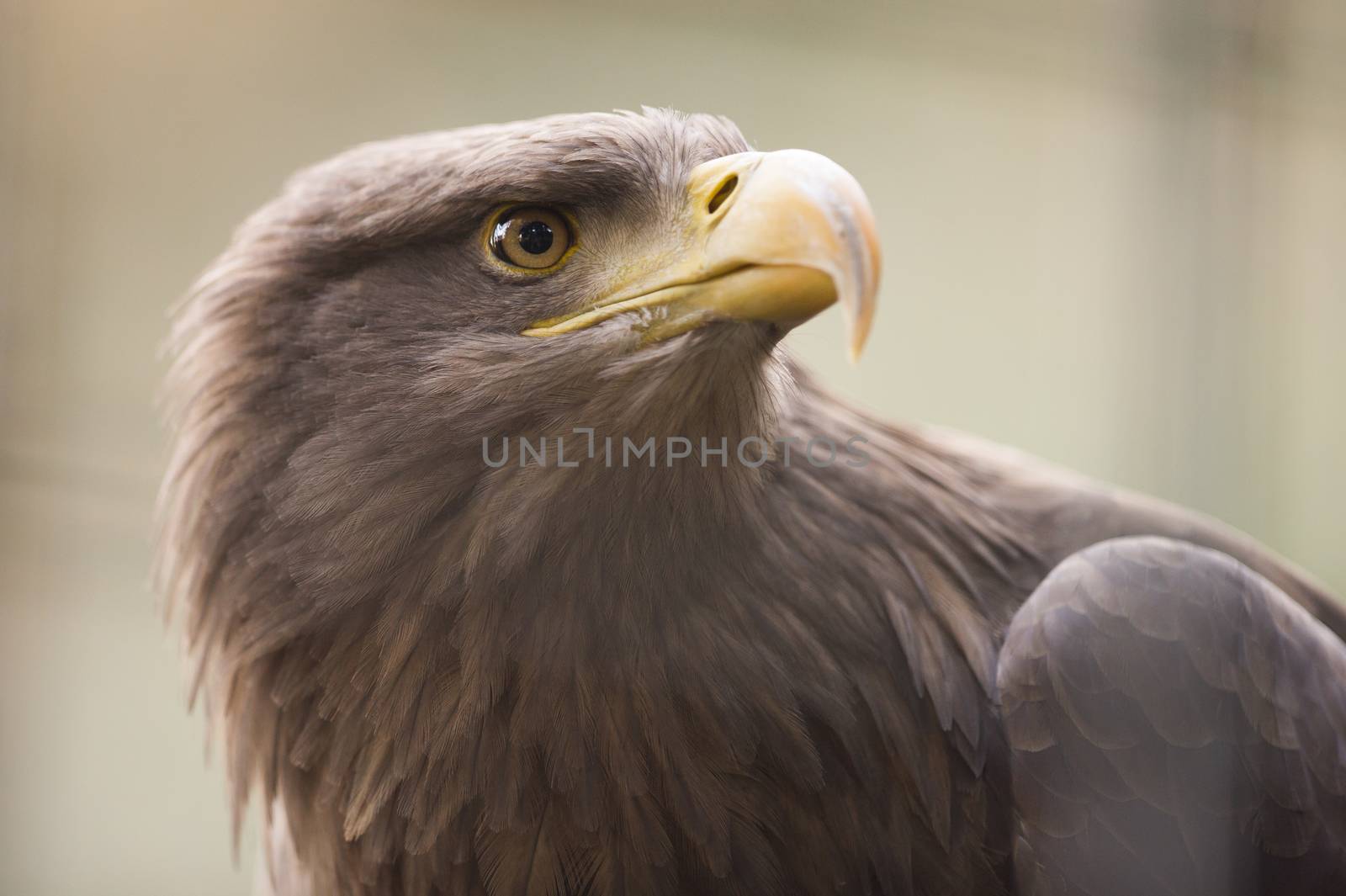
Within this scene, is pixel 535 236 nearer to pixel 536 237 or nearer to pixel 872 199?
pixel 536 237

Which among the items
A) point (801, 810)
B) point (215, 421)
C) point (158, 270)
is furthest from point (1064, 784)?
point (158, 270)

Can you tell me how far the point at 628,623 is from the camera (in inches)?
54.7

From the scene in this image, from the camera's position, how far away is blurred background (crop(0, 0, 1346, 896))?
1256 mm

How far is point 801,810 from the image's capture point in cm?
141

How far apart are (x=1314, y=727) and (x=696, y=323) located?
38.1 inches

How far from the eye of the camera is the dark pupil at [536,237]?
4.58 ft

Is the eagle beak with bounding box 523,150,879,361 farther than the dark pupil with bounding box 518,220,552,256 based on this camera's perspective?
No

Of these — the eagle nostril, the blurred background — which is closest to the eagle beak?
the eagle nostril

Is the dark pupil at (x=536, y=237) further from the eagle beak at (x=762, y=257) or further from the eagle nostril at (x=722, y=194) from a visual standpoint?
the eagle nostril at (x=722, y=194)

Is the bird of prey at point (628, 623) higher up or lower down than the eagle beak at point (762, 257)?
lower down

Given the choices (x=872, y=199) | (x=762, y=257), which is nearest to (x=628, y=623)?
(x=762, y=257)

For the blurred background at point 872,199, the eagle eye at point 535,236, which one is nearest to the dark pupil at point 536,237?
the eagle eye at point 535,236

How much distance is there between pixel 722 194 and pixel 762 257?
0.15m

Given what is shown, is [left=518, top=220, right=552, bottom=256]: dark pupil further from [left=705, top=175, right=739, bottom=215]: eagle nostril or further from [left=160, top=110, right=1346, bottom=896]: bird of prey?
[left=705, top=175, right=739, bottom=215]: eagle nostril
